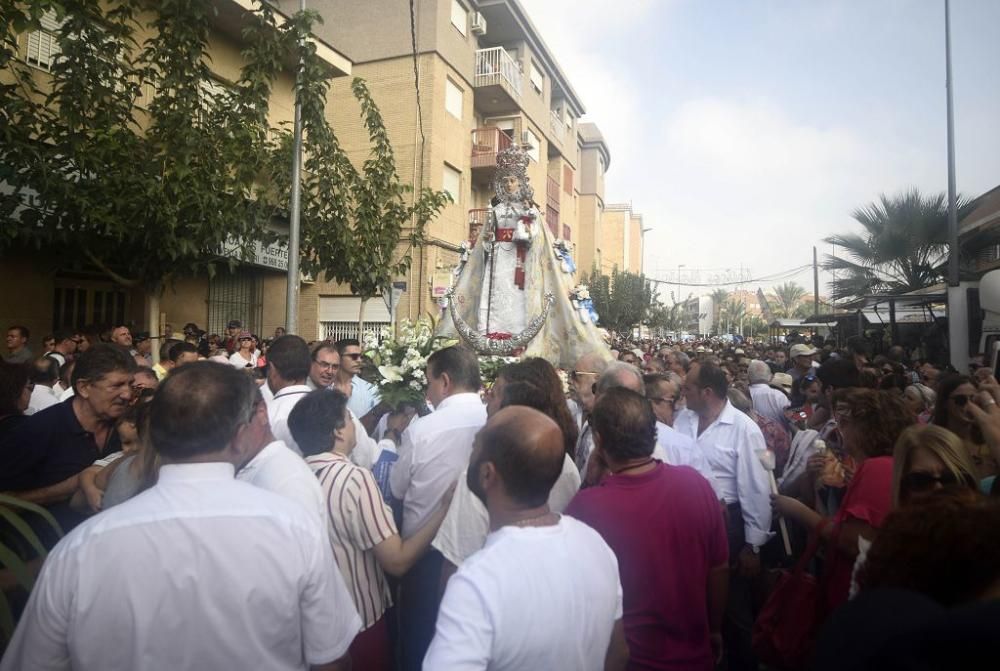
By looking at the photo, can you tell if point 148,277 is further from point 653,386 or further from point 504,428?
point 504,428

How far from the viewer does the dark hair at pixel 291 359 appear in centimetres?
426

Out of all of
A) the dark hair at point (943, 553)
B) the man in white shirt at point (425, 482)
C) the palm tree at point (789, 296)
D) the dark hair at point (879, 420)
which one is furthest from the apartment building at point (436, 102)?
the palm tree at point (789, 296)

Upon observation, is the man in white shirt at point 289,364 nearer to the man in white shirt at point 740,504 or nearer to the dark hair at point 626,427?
the dark hair at point 626,427

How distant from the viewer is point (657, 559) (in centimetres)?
244

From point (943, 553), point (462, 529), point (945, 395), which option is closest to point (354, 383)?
point (462, 529)

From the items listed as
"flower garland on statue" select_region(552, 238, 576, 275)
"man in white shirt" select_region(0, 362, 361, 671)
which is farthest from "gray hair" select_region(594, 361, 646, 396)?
"flower garland on statue" select_region(552, 238, 576, 275)

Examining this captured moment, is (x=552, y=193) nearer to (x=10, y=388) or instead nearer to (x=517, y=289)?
(x=517, y=289)

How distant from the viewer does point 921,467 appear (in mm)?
2416

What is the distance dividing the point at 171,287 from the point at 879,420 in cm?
1156

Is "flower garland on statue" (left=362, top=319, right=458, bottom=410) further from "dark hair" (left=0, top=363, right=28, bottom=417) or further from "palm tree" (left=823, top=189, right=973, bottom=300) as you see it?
"palm tree" (left=823, top=189, right=973, bottom=300)

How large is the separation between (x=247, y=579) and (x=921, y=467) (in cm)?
235

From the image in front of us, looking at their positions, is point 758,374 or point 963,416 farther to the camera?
point 758,374

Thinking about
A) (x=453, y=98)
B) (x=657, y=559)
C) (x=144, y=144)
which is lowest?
(x=657, y=559)

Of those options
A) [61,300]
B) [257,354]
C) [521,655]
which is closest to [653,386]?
[521,655]
